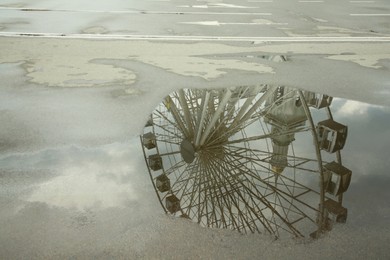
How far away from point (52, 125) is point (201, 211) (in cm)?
315

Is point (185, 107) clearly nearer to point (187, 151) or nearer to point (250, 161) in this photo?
point (187, 151)

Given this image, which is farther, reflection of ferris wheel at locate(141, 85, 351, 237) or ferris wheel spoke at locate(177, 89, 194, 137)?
ferris wheel spoke at locate(177, 89, 194, 137)

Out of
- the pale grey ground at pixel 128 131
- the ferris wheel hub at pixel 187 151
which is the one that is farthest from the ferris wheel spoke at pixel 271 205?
the ferris wheel hub at pixel 187 151

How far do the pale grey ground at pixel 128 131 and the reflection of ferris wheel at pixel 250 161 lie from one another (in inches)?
9.2

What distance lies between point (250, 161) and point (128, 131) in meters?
2.06

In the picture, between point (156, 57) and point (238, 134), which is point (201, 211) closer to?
point (238, 134)

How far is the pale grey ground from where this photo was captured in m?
3.35

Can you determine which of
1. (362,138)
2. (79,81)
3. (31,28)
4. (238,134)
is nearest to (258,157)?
(238,134)

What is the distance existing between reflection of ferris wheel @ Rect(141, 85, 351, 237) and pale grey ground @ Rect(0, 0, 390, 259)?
0.77 ft

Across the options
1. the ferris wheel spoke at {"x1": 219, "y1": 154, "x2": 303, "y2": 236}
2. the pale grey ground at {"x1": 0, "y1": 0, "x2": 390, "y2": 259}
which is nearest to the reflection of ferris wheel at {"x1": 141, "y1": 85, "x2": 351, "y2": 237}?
the ferris wheel spoke at {"x1": 219, "y1": 154, "x2": 303, "y2": 236}

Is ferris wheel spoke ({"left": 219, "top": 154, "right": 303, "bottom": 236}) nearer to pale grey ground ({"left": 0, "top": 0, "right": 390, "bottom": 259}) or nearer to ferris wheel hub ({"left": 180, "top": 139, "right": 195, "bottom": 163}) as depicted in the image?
pale grey ground ({"left": 0, "top": 0, "right": 390, "bottom": 259})

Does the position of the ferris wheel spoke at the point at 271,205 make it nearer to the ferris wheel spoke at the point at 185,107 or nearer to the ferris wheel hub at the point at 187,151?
the ferris wheel hub at the point at 187,151

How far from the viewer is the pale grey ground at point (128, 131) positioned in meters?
3.35

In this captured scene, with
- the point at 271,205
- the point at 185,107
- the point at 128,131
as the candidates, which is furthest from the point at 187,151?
the point at 271,205
